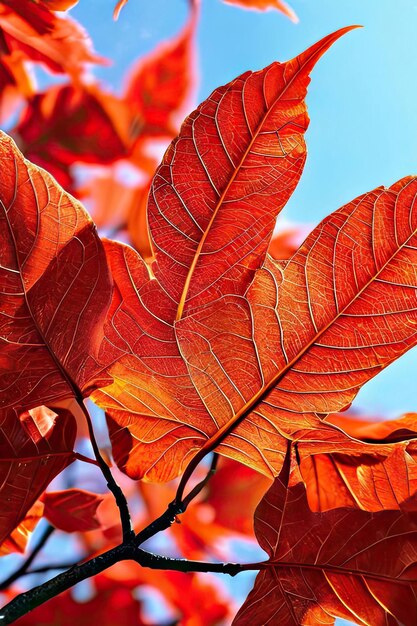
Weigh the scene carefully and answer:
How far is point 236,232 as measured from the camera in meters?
0.21

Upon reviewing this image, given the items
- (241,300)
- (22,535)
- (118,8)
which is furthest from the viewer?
(118,8)

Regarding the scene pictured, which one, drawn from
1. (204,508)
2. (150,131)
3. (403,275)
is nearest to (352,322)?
(403,275)

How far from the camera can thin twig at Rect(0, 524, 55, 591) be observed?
402mm

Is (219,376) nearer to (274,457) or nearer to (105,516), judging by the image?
(274,457)

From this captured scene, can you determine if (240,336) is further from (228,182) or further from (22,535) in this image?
(22,535)

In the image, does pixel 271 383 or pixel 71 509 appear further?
pixel 71 509

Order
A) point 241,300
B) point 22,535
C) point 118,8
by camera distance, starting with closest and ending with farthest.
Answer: point 241,300, point 22,535, point 118,8

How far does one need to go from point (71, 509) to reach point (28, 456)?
0.42 feet

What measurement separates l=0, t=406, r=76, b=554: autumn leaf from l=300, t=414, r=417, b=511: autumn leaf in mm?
120

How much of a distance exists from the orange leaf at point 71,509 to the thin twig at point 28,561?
7cm

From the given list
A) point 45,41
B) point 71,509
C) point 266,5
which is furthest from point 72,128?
point 71,509

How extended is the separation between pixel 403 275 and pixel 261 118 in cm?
8

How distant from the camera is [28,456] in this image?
0.81 ft

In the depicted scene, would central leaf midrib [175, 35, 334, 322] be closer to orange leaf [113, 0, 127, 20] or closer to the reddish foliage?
the reddish foliage
